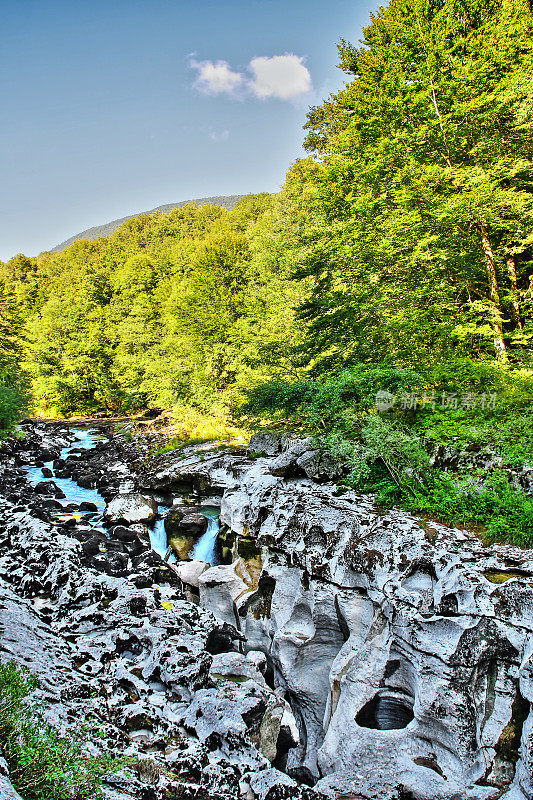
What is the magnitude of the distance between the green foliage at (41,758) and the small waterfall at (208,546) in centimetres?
880

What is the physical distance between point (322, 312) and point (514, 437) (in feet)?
27.3

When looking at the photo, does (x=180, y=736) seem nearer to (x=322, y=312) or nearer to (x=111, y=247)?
(x=322, y=312)

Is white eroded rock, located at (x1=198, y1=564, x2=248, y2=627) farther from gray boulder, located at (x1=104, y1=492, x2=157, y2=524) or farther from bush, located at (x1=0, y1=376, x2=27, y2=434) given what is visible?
bush, located at (x1=0, y1=376, x2=27, y2=434)

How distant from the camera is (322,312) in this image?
14.8m

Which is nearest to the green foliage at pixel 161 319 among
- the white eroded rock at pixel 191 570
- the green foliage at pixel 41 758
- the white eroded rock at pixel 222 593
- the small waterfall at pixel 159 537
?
the small waterfall at pixel 159 537

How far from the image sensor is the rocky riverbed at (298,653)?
205 inches

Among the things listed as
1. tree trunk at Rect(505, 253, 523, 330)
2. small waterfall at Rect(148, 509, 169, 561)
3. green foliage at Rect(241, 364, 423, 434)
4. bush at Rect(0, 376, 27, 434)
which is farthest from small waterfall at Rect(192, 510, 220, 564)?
tree trunk at Rect(505, 253, 523, 330)

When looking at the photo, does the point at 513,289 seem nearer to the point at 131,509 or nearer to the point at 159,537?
→ the point at 159,537

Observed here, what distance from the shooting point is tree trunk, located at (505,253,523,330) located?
40.8ft

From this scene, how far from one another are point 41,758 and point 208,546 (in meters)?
10.1

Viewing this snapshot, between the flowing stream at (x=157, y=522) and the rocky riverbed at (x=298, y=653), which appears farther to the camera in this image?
the flowing stream at (x=157, y=522)

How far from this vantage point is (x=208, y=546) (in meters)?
13.6

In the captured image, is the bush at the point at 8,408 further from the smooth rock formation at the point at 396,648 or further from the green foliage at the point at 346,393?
the smooth rock formation at the point at 396,648

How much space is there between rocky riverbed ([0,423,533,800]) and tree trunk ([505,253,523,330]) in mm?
7592
